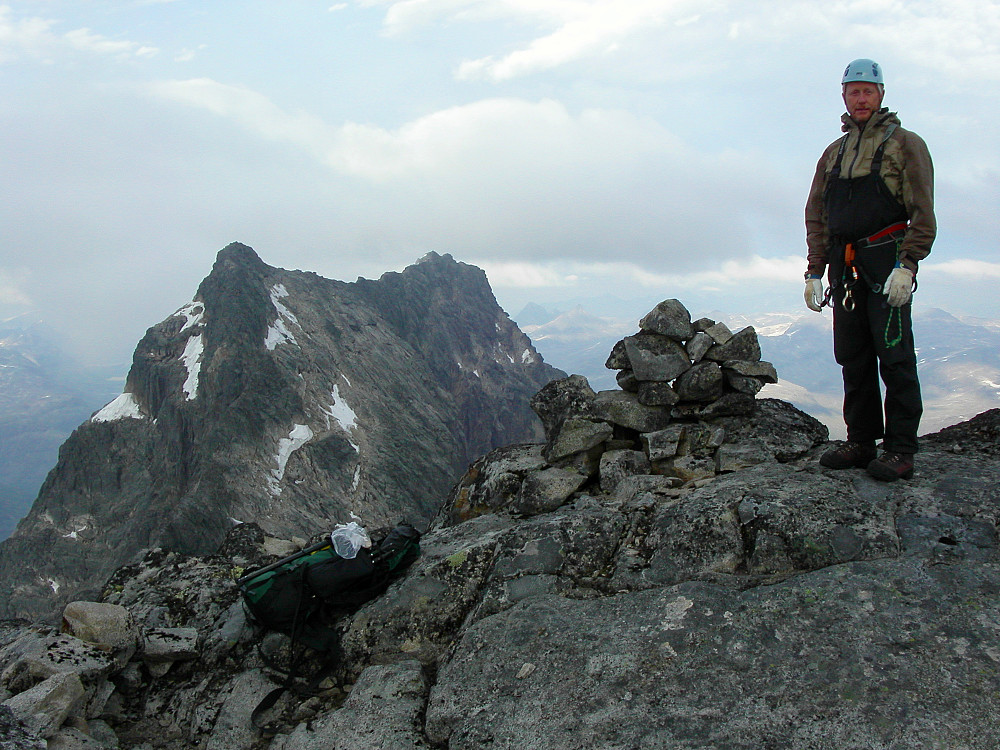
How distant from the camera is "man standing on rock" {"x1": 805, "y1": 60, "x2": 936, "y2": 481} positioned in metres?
6.70

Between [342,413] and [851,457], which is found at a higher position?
[851,457]

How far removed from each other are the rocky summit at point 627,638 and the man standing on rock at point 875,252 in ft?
2.30

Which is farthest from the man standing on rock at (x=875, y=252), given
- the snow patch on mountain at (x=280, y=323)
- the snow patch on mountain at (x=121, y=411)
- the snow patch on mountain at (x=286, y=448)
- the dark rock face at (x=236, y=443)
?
the snow patch on mountain at (x=121, y=411)

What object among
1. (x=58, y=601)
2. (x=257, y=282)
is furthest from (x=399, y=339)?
(x=58, y=601)

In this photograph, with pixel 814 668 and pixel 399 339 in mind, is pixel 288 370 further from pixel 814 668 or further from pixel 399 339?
pixel 814 668

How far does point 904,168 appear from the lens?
22.1 feet

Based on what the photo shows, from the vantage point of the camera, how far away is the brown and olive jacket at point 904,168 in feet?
21.5

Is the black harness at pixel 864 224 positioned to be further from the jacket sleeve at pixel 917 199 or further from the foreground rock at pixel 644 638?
the foreground rock at pixel 644 638

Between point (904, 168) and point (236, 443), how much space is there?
104 metres

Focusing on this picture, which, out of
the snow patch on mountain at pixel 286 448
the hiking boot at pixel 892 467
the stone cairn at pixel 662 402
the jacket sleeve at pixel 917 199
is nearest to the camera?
the jacket sleeve at pixel 917 199

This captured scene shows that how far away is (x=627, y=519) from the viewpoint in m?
7.51

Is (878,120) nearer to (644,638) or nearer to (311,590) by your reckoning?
(644,638)

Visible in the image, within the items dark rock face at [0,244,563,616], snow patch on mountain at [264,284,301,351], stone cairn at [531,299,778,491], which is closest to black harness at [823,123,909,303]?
stone cairn at [531,299,778,491]

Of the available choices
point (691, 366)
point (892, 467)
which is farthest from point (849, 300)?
point (691, 366)
